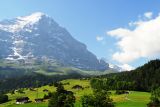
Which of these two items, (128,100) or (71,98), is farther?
(128,100)

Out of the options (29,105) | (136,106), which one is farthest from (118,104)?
(29,105)

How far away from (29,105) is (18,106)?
5.28 m

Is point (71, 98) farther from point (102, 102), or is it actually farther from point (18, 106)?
point (18, 106)

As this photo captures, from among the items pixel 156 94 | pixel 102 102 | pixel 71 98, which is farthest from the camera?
pixel 156 94

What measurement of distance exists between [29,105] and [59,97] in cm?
4512

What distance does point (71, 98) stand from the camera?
141750 mm

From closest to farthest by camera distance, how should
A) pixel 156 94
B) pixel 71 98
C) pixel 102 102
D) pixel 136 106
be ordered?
pixel 102 102 → pixel 71 98 → pixel 136 106 → pixel 156 94

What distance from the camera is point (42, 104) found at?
582 feet

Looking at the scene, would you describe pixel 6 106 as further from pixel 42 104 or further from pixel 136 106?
pixel 136 106

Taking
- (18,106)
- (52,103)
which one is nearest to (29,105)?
(18,106)

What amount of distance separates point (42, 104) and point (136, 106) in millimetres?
46129

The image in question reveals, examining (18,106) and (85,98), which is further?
(18,106)

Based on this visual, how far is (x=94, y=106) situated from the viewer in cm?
12900

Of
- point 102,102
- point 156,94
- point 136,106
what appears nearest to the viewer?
point 102,102
